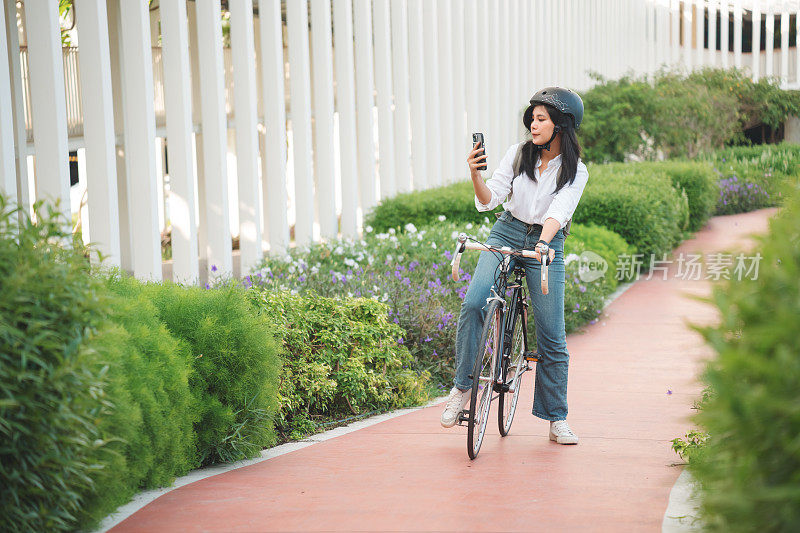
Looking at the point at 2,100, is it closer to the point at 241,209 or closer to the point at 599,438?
the point at 241,209

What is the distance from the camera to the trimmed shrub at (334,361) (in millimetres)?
6207

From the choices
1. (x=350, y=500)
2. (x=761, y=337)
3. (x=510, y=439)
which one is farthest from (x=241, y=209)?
(x=761, y=337)

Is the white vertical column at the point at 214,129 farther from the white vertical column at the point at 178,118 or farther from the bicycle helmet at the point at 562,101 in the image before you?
the bicycle helmet at the point at 562,101

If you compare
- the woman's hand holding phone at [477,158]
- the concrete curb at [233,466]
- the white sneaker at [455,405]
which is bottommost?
the concrete curb at [233,466]

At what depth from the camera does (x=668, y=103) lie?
849 inches

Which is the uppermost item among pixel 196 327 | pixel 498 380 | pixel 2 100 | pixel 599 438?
pixel 2 100

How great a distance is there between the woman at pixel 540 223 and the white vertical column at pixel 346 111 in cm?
677

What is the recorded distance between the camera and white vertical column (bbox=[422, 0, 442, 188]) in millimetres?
14859

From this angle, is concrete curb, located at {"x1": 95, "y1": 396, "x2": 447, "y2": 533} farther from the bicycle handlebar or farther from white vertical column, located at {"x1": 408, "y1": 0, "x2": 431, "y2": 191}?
white vertical column, located at {"x1": 408, "y1": 0, "x2": 431, "y2": 191}

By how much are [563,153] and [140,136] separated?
4385 mm

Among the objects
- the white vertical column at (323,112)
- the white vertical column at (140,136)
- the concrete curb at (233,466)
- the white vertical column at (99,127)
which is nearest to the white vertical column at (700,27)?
the white vertical column at (323,112)

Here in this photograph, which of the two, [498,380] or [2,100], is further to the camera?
[2,100]

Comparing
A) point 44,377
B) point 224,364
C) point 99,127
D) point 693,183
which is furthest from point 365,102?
point 44,377

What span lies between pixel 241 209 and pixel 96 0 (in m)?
2.94
